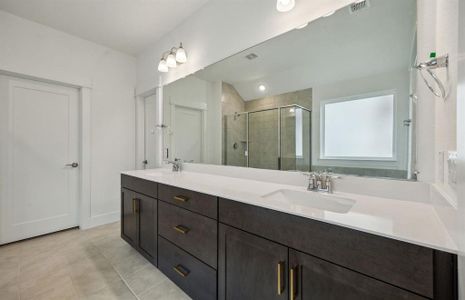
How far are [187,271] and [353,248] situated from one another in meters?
1.07

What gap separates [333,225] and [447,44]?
775 millimetres

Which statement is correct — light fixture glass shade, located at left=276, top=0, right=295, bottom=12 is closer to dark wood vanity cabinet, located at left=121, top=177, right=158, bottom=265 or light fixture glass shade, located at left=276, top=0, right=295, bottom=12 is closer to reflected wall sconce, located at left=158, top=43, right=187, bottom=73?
reflected wall sconce, located at left=158, top=43, right=187, bottom=73

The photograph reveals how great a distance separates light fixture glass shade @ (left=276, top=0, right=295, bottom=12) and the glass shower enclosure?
66cm

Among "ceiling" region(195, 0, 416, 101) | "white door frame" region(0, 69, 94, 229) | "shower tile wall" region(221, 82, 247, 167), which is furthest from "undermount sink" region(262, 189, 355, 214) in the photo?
"white door frame" region(0, 69, 94, 229)

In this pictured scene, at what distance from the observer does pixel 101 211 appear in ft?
9.32

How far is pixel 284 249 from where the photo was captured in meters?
0.88

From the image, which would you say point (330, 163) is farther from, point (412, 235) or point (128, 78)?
point (128, 78)

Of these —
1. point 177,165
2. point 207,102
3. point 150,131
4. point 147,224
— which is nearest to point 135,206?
point 147,224

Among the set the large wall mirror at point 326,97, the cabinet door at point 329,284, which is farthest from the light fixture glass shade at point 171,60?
the cabinet door at point 329,284

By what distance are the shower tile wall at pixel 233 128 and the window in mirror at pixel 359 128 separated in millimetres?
665

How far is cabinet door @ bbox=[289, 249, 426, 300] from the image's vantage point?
65 cm

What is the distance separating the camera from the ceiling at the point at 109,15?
6.63 feet

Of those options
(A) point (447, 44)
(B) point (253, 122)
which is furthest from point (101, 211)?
(A) point (447, 44)

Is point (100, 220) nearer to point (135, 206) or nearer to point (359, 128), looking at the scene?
point (135, 206)
